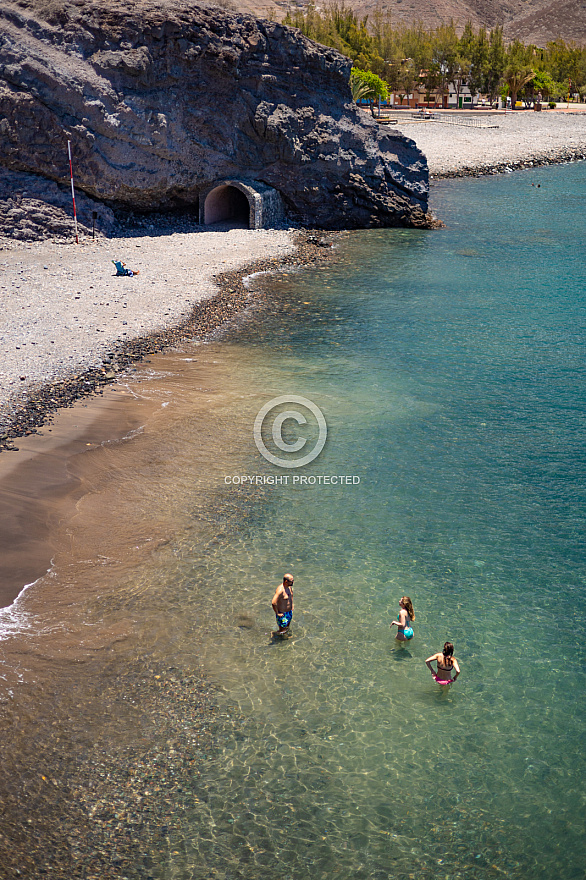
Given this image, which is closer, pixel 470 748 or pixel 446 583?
pixel 470 748

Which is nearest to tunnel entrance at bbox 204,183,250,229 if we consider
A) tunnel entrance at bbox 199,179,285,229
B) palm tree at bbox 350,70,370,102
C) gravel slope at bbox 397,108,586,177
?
tunnel entrance at bbox 199,179,285,229

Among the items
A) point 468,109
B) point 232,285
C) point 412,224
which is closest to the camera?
point 232,285

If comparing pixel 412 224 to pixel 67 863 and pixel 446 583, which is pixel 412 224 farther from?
pixel 67 863

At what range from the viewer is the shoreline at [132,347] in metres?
21.7

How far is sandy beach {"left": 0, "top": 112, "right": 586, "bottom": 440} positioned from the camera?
24734 mm

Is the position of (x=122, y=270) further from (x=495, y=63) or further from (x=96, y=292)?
(x=495, y=63)

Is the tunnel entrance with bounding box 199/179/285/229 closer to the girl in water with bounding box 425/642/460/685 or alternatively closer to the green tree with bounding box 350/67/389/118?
the girl in water with bounding box 425/642/460/685

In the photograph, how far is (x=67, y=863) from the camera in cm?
1003

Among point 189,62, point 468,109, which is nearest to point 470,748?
point 189,62

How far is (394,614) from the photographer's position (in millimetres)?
14781

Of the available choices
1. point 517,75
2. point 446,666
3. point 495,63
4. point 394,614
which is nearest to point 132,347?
point 394,614

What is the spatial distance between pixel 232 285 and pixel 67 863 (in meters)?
28.3

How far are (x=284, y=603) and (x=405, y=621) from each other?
2272mm

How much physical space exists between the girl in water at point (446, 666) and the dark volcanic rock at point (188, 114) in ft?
112
